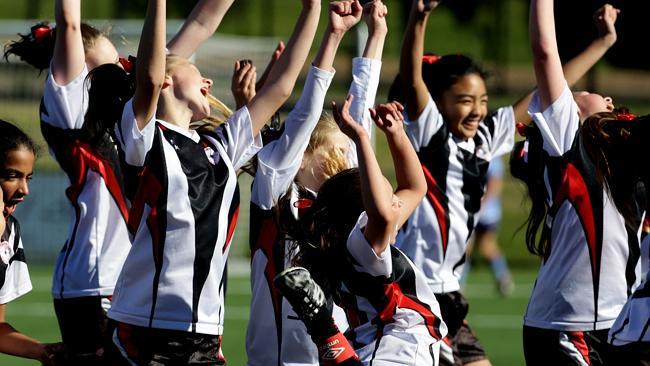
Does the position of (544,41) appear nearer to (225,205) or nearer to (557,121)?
(557,121)

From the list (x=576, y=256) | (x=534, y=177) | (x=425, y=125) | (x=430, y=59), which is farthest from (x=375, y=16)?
(x=576, y=256)

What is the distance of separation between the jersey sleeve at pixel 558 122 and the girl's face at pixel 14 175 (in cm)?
201

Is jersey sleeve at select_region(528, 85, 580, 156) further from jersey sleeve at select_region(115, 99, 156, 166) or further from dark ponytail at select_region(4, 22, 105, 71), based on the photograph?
dark ponytail at select_region(4, 22, 105, 71)

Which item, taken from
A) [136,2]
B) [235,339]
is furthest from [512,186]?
[235,339]

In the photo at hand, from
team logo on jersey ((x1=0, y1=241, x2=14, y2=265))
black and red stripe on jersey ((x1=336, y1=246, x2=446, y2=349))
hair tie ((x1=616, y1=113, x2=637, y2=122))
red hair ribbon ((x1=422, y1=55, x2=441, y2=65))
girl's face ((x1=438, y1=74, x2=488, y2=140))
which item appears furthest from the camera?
red hair ribbon ((x1=422, y1=55, x2=441, y2=65))

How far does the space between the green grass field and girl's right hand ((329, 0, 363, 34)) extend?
4095mm

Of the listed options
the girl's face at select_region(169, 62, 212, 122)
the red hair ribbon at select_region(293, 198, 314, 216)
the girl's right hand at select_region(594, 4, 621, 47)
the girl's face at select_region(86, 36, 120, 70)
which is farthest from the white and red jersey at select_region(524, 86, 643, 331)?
the girl's face at select_region(86, 36, 120, 70)

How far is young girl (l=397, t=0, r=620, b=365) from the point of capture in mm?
5688

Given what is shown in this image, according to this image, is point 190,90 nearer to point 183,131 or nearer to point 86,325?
point 183,131

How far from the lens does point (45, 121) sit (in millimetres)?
4797

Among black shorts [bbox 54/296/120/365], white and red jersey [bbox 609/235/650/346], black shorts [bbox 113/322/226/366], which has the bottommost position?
black shorts [bbox 54/296/120/365]

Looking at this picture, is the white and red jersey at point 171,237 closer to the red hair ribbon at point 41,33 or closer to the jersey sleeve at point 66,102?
the jersey sleeve at point 66,102

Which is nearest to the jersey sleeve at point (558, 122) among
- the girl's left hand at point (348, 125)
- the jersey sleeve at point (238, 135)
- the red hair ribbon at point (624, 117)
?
the red hair ribbon at point (624, 117)

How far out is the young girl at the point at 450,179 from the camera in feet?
18.7
